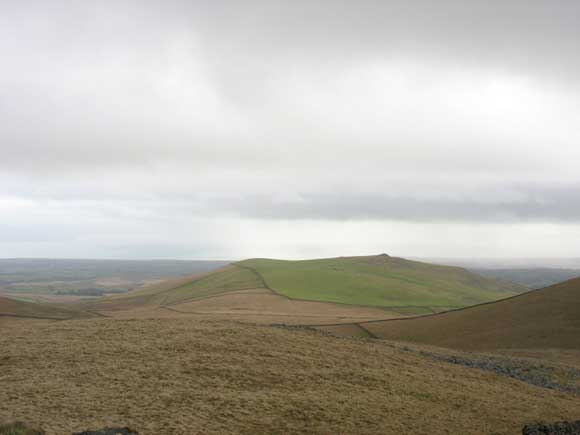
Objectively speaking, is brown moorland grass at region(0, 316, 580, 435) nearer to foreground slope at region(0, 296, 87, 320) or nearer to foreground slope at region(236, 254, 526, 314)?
foreground slope at region(0, 296, 87, 320)

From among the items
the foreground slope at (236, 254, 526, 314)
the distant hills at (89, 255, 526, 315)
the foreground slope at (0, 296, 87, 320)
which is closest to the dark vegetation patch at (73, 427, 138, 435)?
the foreground slope at (0, 296, 87, 320)

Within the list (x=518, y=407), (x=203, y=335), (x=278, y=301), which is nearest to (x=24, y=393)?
(x=203, y=335)

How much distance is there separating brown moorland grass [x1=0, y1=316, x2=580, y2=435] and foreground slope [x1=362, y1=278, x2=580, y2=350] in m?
13.6

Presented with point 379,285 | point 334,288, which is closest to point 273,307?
point 334,288

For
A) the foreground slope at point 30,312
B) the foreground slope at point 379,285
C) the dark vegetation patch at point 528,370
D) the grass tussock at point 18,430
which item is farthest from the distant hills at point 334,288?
the grass tussock at point 18,430

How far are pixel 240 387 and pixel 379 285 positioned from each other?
244ft

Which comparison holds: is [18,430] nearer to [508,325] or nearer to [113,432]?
[113,432]

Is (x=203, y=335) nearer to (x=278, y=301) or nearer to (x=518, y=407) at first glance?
(x=518, y=407)

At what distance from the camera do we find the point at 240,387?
16234 mm

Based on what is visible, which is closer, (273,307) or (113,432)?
(113,432)

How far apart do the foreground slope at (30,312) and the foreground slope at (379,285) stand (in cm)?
3304

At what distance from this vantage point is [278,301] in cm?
6644

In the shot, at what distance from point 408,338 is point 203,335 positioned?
20.7 metres

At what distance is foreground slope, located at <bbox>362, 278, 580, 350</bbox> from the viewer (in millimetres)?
35000
